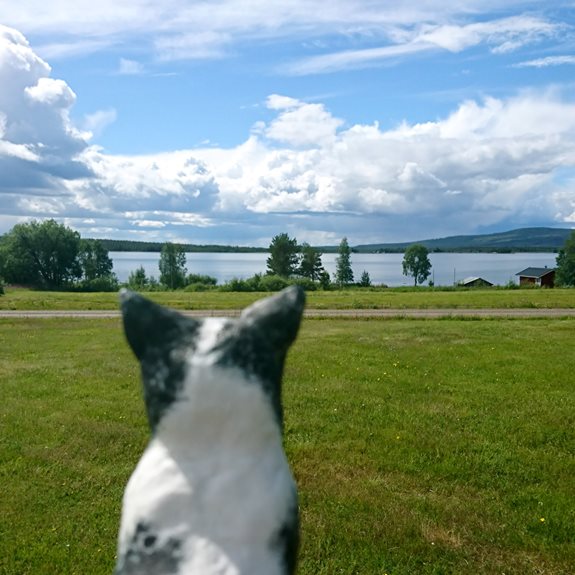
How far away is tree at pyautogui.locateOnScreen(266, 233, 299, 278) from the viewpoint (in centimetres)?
7062

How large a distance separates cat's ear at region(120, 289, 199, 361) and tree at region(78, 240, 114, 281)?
76580 mm

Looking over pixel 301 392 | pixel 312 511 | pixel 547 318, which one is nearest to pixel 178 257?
pixel 547 318

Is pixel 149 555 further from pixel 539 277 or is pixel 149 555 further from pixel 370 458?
pixel 539 277

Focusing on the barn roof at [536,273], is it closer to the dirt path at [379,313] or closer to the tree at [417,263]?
the tree at [417,263]

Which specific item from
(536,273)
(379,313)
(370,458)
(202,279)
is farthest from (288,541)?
(536,273)

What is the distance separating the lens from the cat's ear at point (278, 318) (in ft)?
7.91

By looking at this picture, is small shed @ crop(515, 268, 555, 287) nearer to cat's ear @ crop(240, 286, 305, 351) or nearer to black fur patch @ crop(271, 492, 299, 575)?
cat's ear @ crop(240, 286, 305, 351)

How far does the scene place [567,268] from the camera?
2881 inches

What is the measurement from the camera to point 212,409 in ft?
7.56

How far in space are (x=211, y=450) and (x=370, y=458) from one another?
7326 millimetres

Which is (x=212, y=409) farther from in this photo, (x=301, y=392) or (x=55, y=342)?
(x=55, y=342)

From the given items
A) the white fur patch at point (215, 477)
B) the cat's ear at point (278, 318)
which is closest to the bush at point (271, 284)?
the cat's ear at point (278, 318)

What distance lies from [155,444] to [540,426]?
9684mm

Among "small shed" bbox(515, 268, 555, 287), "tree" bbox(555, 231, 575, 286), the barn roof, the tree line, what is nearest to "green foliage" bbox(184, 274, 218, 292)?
the tree line
